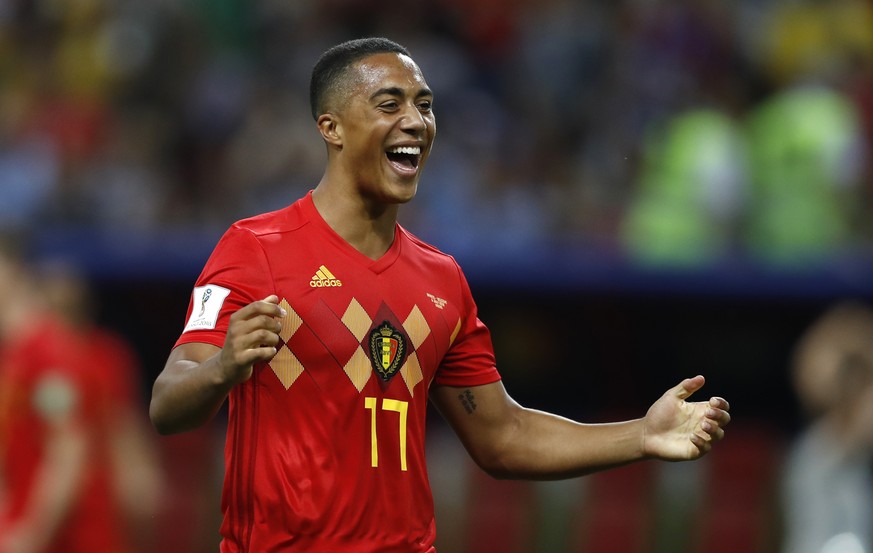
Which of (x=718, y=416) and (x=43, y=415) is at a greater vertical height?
(x=43, y=415)

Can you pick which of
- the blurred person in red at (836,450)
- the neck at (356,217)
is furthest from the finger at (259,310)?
the blurred person in red at (836,450)

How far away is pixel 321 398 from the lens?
14.1ft

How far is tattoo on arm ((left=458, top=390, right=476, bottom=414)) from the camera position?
15.8 feet

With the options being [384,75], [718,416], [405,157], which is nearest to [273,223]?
[405,157]

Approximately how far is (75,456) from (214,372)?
4009mm

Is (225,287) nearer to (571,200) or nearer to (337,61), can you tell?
(337,61)

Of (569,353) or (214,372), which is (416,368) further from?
(569,353)

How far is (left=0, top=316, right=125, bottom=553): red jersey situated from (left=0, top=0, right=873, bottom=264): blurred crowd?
201cm

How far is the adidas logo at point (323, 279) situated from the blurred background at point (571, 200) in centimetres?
478

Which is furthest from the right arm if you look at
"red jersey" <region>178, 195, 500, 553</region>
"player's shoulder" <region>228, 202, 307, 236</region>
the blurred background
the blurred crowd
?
the blurred crowd

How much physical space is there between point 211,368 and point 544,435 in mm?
1298

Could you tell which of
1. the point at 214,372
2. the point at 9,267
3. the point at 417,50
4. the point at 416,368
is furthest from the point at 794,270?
the point at 214,372

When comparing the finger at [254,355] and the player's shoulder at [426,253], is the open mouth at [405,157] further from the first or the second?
the finger at [254,355]

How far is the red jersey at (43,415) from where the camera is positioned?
7.65m
